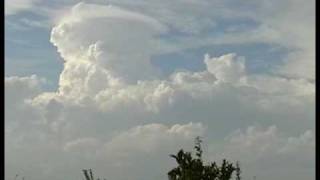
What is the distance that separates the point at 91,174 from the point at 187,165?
12.3ft
